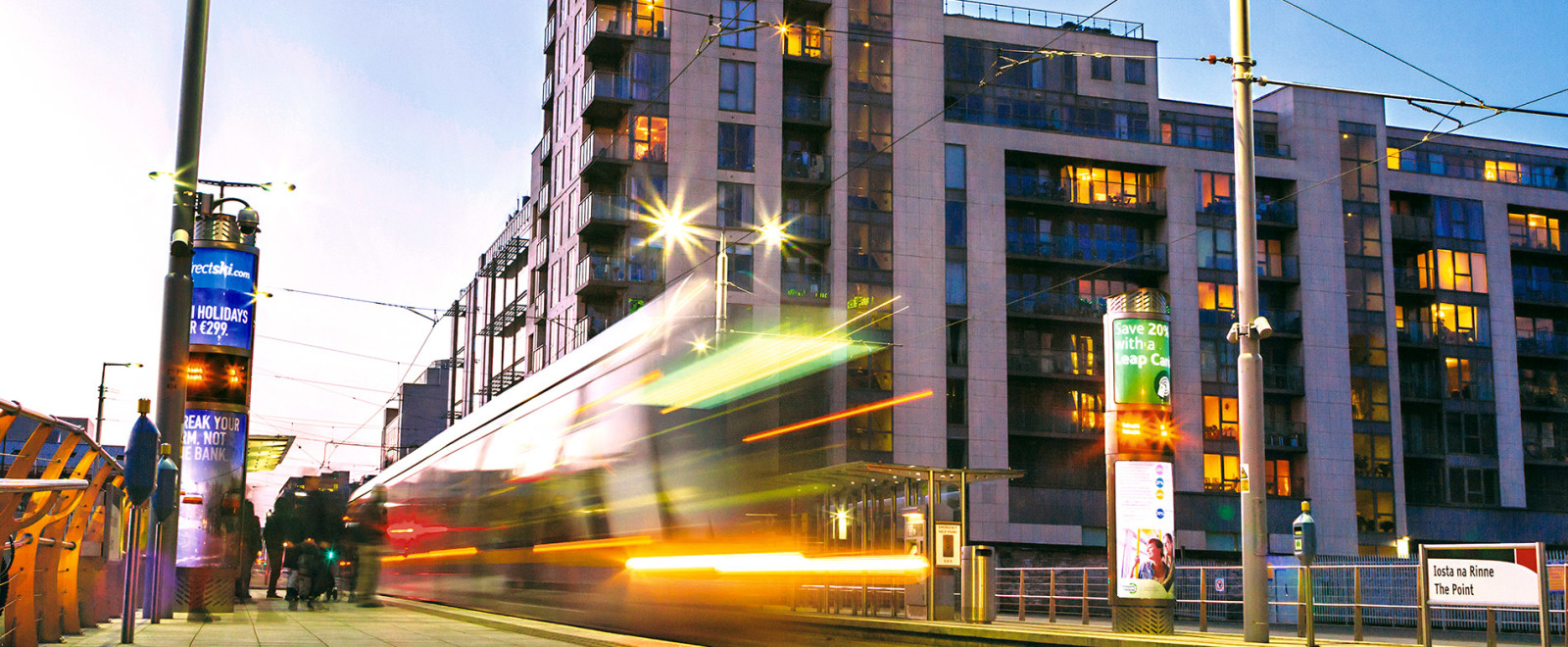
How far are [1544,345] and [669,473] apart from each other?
61.1 meters

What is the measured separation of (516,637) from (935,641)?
20.2 ft

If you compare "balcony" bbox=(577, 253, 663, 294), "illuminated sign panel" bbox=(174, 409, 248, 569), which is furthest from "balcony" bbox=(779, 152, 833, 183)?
"illuminated sign panel" bbox=(174, 409, 248, 569)

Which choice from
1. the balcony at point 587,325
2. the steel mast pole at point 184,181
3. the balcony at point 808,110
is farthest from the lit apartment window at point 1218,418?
the steel mast pole at point 184,181

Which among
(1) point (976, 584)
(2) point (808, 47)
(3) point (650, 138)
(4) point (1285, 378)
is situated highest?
(2) point (808, 47)

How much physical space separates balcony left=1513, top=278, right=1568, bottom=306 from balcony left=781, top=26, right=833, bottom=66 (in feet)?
107

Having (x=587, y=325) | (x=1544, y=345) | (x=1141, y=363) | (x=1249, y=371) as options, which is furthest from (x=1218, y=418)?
(x=1249, y=371)

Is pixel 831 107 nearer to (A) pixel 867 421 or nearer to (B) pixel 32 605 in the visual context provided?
(A) pixel 867 421

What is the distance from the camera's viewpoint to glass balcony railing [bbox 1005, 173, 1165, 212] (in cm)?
5597

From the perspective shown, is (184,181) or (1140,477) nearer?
(184,181)

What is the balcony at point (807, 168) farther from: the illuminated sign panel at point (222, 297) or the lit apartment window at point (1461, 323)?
the illuminated sign panel at point (222, 297)

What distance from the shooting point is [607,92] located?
53.1 m

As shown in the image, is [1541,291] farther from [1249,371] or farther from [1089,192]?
[1249,371]

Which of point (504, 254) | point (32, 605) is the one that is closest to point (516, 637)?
point (32, 605)

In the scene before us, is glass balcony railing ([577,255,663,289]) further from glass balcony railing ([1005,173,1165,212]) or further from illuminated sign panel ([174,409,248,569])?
illuminated sign panel ([174,409,248,569])
